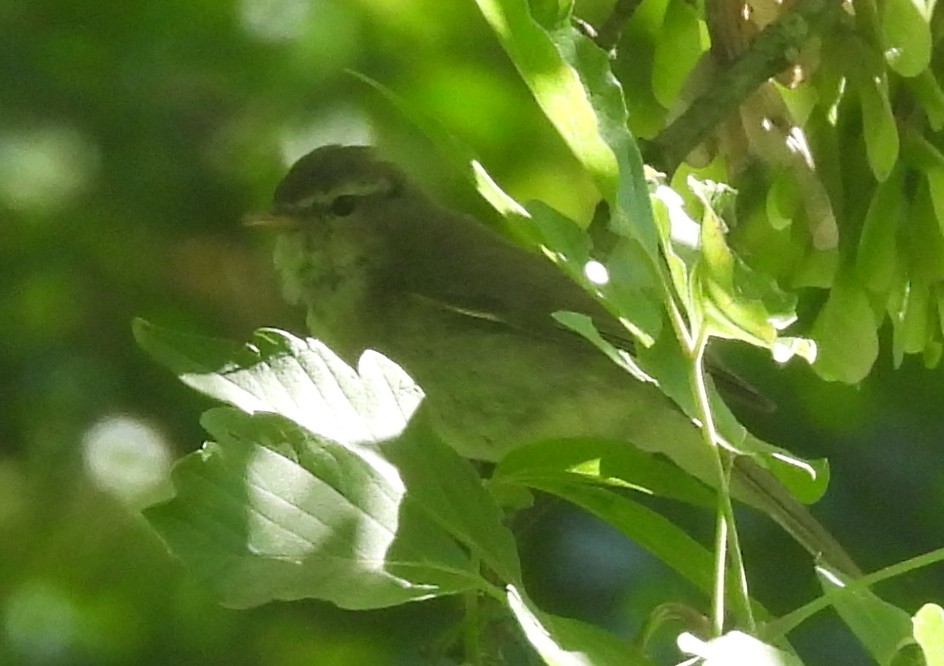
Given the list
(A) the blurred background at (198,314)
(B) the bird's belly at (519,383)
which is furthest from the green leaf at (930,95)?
(A) the blurred background at (198,314)

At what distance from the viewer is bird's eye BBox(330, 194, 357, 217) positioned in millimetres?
1372

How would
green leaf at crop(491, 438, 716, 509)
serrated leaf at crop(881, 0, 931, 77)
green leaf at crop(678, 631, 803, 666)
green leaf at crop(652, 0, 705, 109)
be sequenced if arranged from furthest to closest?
green leaf at crop(652, 0, 705, 109)
serrated leaf at crop(881, 0, 931, 77)
green leaf at crop(491, 438, 716, 509)
green leaf at crop(678, 631, 803, 666)

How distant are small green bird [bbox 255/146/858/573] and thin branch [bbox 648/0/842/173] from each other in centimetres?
29

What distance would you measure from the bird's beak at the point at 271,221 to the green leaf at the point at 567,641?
2.95 ft

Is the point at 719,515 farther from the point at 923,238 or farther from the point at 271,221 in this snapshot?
the point at 271,221

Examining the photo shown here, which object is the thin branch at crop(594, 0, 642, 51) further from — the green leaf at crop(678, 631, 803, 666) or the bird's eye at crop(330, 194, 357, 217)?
the bird's eye at crop(330, 194, 357, 217)

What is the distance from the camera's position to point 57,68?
1.38 m

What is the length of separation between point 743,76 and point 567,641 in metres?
0.38

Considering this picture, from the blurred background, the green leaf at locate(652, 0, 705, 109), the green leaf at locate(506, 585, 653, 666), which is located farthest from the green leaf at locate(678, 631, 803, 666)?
the blurred background

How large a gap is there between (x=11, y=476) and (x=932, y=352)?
1.12 m

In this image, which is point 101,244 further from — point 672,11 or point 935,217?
point 935,217

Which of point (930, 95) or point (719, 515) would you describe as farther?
point (930, 95)

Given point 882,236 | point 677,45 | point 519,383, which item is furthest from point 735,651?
point 519,383

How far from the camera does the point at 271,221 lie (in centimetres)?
130
